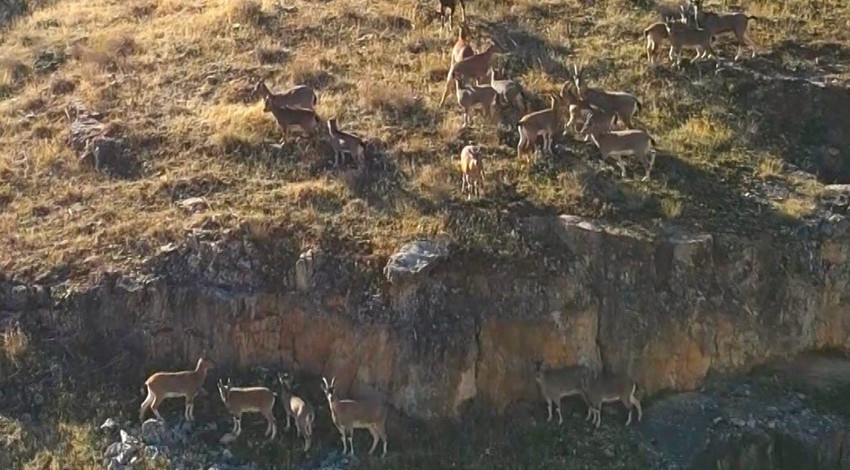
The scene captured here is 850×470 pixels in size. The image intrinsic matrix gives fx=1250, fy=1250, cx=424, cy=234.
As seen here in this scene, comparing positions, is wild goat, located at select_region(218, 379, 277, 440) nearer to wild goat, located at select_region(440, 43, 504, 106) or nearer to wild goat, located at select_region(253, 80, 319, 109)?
wild goat, located at select_region(253, 80, 319, 109)

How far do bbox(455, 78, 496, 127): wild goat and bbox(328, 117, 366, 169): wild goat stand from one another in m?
1.97

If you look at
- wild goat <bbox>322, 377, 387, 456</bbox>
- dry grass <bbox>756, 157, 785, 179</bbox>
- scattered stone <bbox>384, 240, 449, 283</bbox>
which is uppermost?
dry grass <bbox>756, 157, 785, 179</bbox>

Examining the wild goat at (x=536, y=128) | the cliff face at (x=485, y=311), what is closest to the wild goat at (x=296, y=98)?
the wild goat at (x=536, y=128)

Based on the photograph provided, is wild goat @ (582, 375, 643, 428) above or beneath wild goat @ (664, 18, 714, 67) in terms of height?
beneath

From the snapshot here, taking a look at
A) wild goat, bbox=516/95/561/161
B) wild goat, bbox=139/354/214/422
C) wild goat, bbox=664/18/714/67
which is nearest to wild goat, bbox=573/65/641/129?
wild goat, bbox=516/95/561/161

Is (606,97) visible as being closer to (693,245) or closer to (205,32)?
(693,245)

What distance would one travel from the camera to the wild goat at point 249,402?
16141 mm

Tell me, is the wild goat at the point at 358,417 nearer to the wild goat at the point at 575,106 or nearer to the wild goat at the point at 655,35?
the wild goat at the point at 575,106

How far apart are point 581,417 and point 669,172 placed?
14.9 feet

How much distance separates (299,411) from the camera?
16.0 m

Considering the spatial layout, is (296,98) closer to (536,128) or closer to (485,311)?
(536,128)

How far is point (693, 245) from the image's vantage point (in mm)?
17562

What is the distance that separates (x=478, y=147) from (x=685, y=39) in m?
5.11

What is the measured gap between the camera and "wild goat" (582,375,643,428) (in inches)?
650
